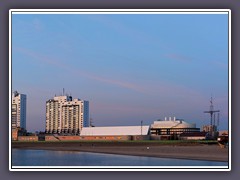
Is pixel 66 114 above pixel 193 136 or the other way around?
above

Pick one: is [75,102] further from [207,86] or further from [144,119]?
[207,86]

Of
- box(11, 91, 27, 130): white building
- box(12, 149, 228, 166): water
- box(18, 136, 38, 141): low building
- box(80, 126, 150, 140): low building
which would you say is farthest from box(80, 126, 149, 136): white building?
box(11, 91, 27, 130): white building

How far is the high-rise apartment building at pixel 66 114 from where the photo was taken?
565 cm

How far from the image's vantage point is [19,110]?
519 cm

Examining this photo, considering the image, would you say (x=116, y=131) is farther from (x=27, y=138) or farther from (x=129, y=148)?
(x=27, y=138)

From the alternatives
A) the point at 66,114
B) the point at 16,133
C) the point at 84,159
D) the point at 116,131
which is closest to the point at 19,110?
the point at 16,133

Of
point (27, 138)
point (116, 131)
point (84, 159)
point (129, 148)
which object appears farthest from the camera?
point (129, 148)

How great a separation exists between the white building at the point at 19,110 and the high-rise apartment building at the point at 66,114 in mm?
352

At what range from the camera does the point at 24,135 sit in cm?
541

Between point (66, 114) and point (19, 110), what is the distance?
0.79 meters

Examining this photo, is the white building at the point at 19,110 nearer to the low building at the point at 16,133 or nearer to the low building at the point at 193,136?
the low building at the point at 16,133

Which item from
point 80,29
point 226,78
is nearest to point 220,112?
point 226,78

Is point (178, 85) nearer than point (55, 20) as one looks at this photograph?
No

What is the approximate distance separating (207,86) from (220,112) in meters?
0.55
